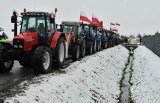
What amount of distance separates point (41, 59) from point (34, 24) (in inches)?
81.9

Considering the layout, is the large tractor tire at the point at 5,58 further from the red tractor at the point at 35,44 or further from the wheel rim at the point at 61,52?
the wheel rim at the point at 61,52

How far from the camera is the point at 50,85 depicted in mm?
10492

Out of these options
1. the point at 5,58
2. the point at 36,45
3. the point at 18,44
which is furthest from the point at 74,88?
the point at 5,58

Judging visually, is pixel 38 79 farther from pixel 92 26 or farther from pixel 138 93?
pixel 92 26

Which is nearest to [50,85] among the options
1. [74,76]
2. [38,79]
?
[38,79]

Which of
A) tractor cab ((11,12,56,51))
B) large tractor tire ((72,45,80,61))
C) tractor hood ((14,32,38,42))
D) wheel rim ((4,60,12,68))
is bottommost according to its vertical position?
wheel rim ((4,60,12,68))

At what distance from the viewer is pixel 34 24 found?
536 inches

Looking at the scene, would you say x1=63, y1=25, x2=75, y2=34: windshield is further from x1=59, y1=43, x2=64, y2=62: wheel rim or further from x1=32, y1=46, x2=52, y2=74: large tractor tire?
x1=32, y1=46, x2=52, y2=74: large tractor tire

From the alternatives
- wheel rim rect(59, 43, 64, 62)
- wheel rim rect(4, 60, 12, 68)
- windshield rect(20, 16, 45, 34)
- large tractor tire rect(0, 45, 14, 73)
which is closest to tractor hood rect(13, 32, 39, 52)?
large tractor tire rect(0, 45, 14, 73)

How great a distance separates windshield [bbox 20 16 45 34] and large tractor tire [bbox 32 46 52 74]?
1.17 m

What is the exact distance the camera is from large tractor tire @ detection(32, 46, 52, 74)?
1210 centimetres

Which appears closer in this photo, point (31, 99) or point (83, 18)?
point (31, 99)

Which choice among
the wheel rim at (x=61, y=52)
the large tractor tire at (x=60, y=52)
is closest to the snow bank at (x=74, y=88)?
the large tractor tire at (x=60, y=52)

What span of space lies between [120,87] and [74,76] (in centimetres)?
430
